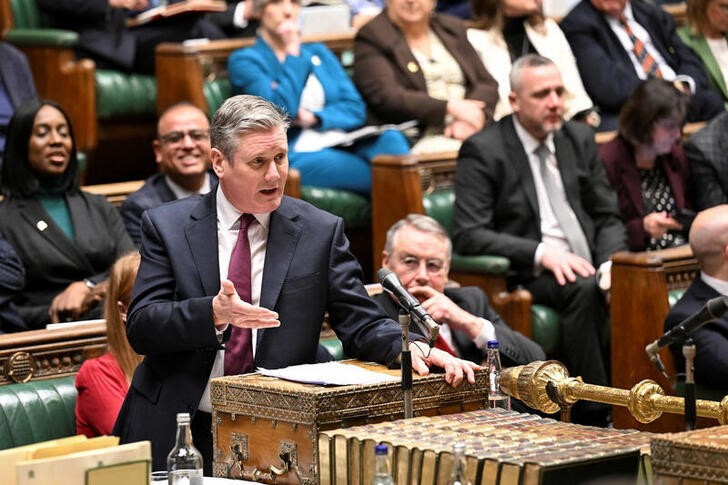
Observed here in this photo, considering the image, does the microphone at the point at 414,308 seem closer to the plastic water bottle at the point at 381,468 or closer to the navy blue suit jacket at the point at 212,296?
the navy blue suit jacket at the point at 212,296

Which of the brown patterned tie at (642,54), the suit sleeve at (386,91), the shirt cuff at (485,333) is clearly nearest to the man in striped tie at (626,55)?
the brown patterned tie at (642,54)

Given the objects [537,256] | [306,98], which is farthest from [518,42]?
[537,256]

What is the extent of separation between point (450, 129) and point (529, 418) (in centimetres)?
309

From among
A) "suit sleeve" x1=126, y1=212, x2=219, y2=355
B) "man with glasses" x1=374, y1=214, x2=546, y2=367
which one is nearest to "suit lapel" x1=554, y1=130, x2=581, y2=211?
"man with glasses" x1=374, y1=214, x2=546, y2=367

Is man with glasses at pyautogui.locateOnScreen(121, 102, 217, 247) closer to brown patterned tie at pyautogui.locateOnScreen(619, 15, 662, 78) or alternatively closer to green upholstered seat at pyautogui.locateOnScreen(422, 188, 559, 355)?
green upholstered seat at pyautogui.locateOnScreen(422, 188, 559, 355)

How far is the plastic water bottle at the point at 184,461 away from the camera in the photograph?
2.67 meters

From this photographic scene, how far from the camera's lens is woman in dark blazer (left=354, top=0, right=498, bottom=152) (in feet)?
19.1

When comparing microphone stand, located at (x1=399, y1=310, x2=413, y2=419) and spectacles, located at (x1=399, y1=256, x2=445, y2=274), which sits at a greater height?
spectacles, located at (x1=399, y1=256, x2=445, y2=274)

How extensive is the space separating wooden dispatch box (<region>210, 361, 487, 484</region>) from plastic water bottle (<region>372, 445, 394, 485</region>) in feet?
1.07

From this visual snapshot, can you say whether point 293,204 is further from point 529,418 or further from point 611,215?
point 611,215

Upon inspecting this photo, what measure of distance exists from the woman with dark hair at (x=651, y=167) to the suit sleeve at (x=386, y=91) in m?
0.69

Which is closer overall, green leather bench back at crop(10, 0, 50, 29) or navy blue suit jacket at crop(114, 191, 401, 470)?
navy blue suit jacket at crop(114, 191, 401, 470)

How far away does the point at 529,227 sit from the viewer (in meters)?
5.27

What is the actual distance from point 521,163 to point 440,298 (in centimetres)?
127
